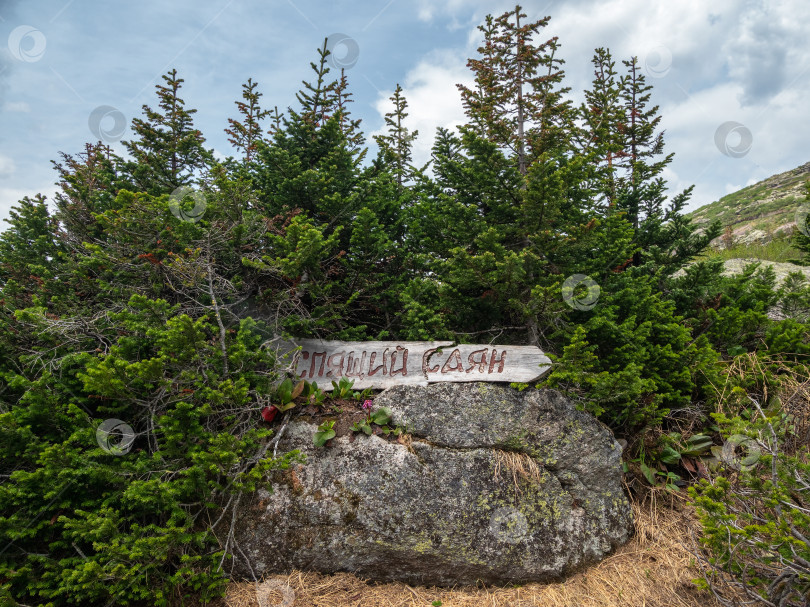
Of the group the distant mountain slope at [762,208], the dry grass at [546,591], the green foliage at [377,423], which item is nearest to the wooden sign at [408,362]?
the green foliage at [377,423]

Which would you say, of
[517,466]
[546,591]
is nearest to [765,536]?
[546,591]

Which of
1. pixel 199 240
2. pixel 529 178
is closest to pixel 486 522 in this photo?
pixel 529 178

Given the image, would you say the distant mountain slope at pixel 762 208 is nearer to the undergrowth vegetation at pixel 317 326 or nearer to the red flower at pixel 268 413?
the undergrowth vegetation at pixel 317 326

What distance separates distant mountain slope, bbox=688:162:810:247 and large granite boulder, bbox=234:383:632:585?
14008 millimetres

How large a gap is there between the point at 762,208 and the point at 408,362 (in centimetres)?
2834

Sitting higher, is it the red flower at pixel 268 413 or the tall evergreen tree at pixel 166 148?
the tall evergreen tree at pixel 166 148

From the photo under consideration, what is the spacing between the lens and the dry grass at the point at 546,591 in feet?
11.2

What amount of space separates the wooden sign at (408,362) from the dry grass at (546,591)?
1757 mm

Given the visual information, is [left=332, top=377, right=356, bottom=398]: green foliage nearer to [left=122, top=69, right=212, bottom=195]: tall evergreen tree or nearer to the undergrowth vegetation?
the undergrowth vegetation

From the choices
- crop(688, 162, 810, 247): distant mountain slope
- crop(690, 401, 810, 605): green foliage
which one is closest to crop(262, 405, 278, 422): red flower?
crop(690, 401, 810, 605): green foliage

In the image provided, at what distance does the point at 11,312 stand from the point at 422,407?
16.4 feet

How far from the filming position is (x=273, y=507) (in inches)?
149

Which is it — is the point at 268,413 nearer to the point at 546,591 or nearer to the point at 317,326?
the point at 317,326

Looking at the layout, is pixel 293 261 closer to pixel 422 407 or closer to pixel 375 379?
pixel 375 379
